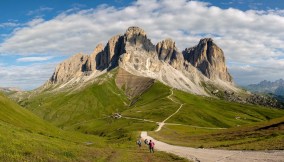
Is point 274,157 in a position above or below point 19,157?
below

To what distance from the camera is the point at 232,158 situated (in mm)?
46844

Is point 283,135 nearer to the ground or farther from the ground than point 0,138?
nearer to the ground

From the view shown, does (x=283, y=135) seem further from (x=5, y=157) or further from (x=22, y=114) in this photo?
(x=22, y=114)

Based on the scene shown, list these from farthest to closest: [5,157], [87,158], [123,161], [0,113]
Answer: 1. [0,113]
2. [123,161]
3. [87,158]
4. [5,157]

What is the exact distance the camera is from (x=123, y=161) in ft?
160

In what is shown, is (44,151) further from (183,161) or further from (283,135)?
(283,135)

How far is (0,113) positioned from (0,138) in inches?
2434

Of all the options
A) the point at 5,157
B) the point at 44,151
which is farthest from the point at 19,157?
the point at 44,151

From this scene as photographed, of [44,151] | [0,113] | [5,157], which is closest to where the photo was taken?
[5,157]

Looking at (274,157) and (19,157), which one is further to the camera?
(274,157)

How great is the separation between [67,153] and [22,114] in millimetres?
82483

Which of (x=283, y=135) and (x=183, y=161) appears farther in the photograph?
(x=283, y=135)

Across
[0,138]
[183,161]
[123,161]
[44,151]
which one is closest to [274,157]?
[183,161]

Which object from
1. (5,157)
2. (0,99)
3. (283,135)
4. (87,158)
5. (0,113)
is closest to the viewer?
(5,157)
